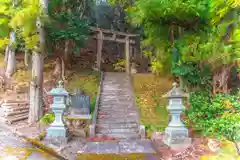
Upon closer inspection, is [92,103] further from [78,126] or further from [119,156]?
[119,156]

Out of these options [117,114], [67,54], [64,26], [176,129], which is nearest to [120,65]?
[67,54]

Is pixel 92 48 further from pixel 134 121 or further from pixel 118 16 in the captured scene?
pixel 134 121

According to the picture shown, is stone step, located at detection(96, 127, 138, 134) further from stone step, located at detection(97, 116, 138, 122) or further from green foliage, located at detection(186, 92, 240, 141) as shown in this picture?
green foliage, located at detection(186, 92, 240, 141)

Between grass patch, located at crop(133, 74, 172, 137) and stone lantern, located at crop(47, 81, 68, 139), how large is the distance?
251cm

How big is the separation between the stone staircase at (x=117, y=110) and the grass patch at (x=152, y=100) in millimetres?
304

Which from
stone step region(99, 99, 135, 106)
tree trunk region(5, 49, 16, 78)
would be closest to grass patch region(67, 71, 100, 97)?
stone step region(99, 99, 135, 106)

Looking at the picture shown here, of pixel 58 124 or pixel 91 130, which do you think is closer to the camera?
pixel 58 124

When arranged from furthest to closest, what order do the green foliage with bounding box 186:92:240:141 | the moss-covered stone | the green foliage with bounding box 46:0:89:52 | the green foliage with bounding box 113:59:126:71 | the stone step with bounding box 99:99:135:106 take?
the green foliage with bounding box 113:59:126:71 → the green foliage with bounding box 46:0:89:52 → the stone step with bounding box 99:99:135:106 → the green foliage with bounding box 186:92:240:141 → the moss-covered stone

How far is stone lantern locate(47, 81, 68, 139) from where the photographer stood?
6242 millimetres

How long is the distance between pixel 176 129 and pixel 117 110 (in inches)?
114

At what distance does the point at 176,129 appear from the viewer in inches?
240

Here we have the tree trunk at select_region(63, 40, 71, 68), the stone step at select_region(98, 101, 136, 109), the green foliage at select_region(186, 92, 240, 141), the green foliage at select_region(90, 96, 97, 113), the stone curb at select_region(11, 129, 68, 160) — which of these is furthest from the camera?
the tree trunk at select_region(63, 40, 71, 68)

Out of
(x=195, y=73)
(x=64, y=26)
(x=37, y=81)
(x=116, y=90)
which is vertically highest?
(x=64, y=26)

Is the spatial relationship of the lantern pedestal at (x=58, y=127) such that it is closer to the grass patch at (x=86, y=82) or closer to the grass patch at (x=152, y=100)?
the grass patch at (x=152, y=100)
